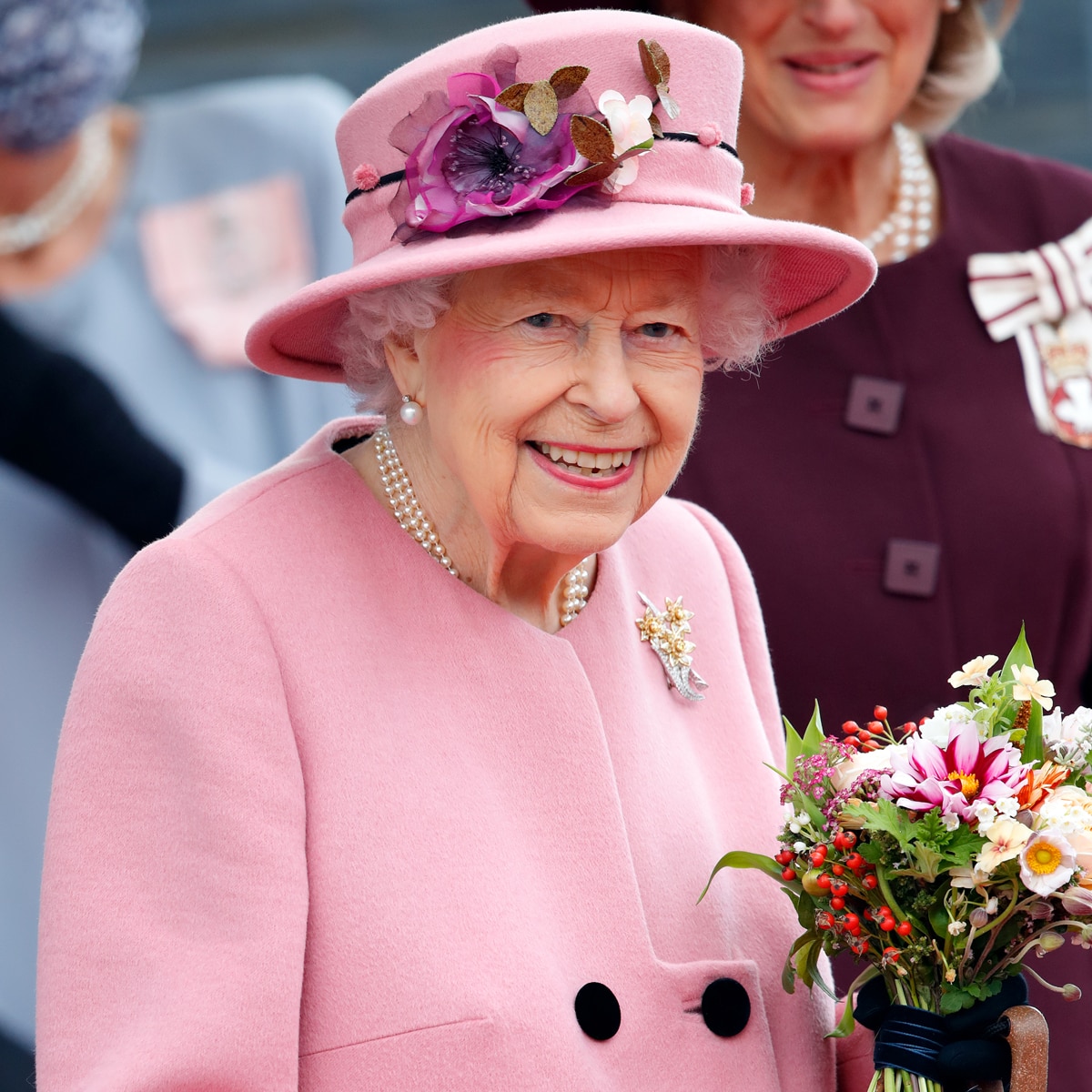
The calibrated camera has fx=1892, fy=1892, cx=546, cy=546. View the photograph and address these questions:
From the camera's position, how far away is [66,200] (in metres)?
4.33

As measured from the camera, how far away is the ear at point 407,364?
2.31m

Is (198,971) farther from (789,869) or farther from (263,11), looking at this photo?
(263,11)

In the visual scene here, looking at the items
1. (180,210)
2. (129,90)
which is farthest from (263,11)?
(180,210)

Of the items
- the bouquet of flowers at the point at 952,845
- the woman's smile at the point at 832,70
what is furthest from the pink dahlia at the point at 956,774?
the woman's smile at the point at 832,70

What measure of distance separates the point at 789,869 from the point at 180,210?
2733 millimetres

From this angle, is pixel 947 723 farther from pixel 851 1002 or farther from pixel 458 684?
pixel 458 684

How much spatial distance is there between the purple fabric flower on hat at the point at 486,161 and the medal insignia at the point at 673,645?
0.66 m

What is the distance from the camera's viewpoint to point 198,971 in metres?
1.97

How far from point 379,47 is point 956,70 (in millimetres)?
2945

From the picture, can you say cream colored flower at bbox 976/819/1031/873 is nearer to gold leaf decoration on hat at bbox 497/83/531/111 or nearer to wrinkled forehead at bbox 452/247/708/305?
wrinkled forehead at bbox 452/247/708/305

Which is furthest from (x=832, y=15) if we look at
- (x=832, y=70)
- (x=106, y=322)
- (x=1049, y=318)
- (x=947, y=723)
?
(x=106, y=322)

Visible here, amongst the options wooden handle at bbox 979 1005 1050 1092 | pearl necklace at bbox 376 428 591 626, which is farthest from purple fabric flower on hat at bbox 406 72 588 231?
wooden handle at bbox 979 1005 1050 1092

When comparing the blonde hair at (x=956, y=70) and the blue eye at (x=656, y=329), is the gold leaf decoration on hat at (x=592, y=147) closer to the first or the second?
the blue eye at (x=656, y=329)

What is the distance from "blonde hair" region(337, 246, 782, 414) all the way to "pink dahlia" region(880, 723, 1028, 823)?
0.60 metres
